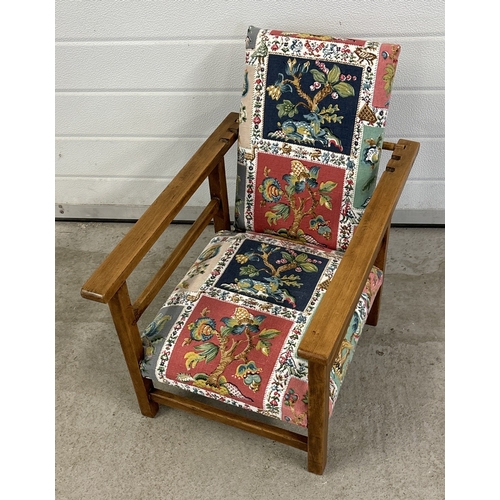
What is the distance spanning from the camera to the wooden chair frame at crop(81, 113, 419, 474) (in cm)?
129

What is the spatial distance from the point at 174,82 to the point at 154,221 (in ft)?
2.41

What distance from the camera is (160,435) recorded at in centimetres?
180

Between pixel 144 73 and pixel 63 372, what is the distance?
3.53 feet

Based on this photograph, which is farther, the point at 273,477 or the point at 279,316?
the point at 273,477

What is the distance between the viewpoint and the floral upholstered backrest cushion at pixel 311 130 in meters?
1.57

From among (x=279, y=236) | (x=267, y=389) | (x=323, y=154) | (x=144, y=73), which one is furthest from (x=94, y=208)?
(x=267, y=389)

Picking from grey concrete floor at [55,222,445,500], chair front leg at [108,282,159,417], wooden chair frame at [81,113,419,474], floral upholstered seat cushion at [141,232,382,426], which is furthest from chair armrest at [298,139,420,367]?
grey concrete floor at [55,222,445,500]

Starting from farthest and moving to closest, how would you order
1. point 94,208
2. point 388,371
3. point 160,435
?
point 94,208, point 388,371, point 160,435

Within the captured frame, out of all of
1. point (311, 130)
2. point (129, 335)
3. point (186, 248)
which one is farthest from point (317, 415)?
point (311, 130)

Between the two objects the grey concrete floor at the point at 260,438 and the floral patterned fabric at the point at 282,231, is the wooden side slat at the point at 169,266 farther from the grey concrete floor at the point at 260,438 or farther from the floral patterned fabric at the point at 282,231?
the grey concrete floor at the point at 260,438

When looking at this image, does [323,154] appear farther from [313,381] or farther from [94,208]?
[94,208]

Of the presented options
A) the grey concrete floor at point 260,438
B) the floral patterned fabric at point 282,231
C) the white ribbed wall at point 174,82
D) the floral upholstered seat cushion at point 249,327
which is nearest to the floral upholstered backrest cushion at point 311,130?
the floral patterned fabric at point 282,231

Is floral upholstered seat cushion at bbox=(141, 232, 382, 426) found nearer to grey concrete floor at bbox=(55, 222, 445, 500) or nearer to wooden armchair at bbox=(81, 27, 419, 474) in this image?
wooden armchair at bbox=(81, 27, 419, 474)

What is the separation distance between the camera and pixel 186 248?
1.76m
